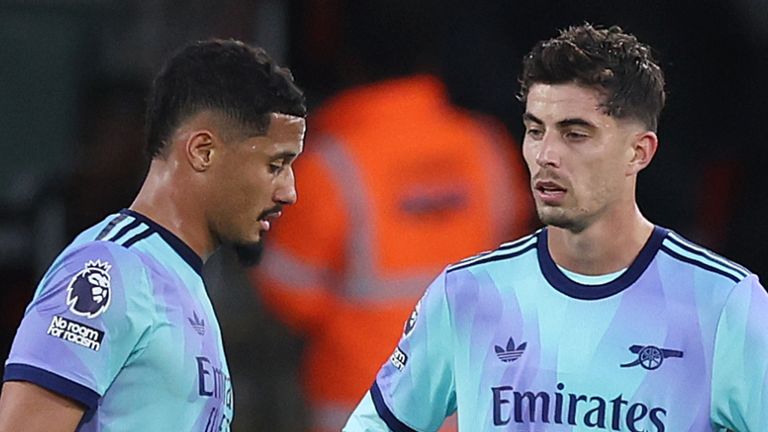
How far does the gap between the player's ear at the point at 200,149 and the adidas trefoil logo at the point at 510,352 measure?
713 mm

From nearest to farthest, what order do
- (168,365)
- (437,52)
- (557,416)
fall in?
(168,365) → (557,416) → (437,52)

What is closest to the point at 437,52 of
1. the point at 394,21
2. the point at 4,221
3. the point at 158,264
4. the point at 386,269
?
the point at 394,21

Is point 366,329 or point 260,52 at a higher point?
point 260,52

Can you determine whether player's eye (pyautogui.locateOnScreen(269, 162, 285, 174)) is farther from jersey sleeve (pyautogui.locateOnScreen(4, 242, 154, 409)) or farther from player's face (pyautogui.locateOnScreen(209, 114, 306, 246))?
jersey sleeve (pyautogui.locateOnScreen(4, 242, 154, 409))

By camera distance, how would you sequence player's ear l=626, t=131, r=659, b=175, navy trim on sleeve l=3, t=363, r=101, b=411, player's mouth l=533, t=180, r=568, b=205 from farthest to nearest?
1. player's ear l=626, t=131, r=659, b=175
2. player's mouth l=533, t=180, r=568, b=205
3. navy trim on sleeve l=3, t=363, r=101, b=411

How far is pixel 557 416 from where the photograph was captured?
309 centimetres

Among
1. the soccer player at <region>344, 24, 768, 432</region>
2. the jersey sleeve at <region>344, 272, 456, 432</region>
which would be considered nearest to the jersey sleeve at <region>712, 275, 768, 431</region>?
the soccer player at <region>344, 24, 768, 432</region>

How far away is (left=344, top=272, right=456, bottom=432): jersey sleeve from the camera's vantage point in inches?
130

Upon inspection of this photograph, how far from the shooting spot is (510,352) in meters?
3.19

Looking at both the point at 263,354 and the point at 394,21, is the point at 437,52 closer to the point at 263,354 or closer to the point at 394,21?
the point at 394,21

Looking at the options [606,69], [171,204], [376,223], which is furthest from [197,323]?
[376,223]

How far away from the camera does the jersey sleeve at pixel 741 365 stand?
3.02 meters

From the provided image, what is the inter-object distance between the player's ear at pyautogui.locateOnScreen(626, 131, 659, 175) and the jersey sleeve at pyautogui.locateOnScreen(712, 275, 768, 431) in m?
0.34

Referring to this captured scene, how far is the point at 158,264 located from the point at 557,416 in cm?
83
